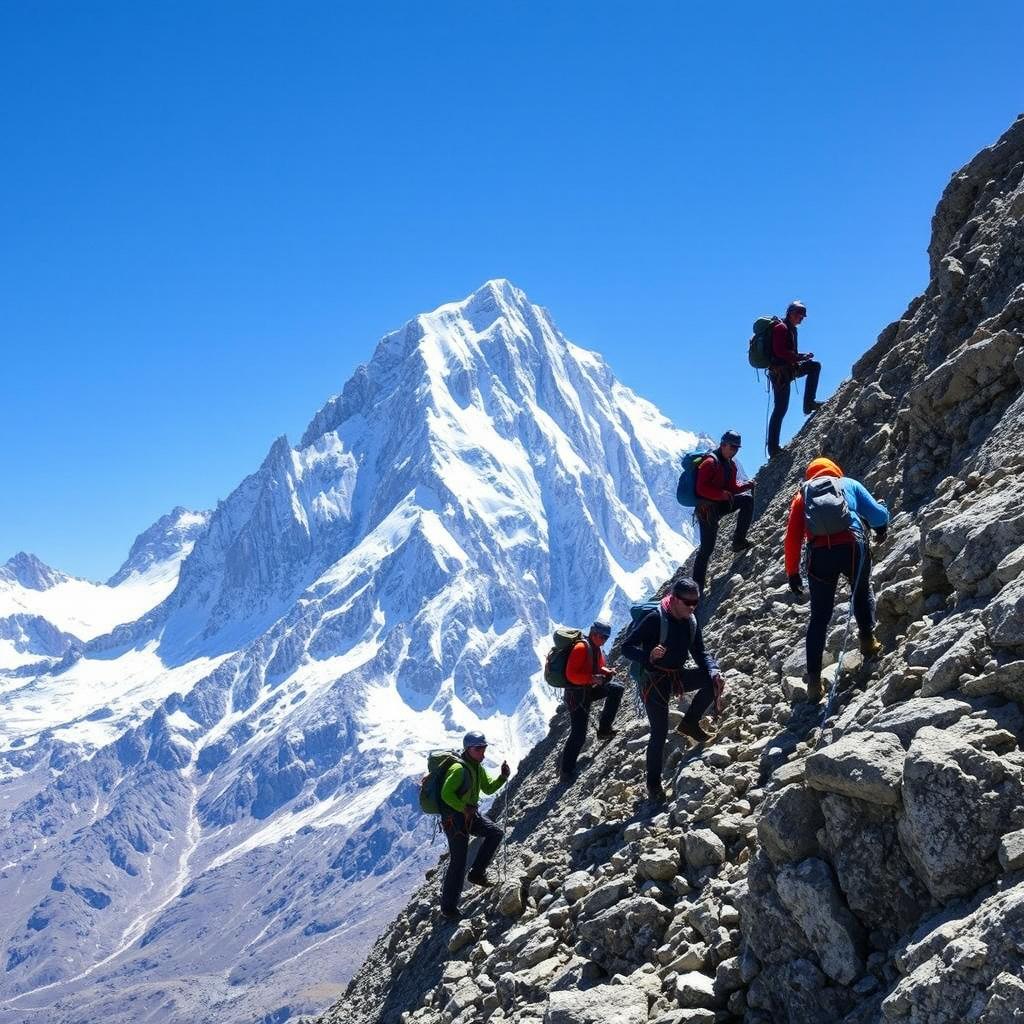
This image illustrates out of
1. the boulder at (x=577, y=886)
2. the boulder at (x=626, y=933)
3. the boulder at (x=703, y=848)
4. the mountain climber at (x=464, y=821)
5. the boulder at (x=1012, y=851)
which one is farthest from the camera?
the mountain climber at (x=464, y=821)

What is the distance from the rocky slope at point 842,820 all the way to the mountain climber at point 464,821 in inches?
20.2

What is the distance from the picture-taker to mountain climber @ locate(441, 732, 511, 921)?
16984mm

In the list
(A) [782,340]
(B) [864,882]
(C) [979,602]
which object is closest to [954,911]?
(B) [864,882]

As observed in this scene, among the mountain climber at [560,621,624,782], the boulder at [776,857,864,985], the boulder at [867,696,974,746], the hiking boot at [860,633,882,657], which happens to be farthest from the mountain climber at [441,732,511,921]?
the boulder at [867,696,974,746]

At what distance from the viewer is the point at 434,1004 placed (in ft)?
50.1

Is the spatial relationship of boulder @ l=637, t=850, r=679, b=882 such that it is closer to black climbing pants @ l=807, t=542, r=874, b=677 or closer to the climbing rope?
black climbing pants @ l=807, t=542, r=874, b=677

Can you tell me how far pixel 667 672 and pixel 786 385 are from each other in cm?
1211

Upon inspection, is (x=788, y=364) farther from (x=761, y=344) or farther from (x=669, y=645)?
(x=669, y=645)

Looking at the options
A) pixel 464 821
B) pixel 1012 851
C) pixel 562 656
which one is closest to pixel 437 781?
pixel 464 821

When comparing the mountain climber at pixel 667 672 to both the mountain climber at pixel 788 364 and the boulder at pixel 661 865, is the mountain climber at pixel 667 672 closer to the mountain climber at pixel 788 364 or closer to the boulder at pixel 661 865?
the boulder at pixel 661 865

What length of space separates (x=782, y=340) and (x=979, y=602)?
1445cm

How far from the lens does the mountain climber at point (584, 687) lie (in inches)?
769

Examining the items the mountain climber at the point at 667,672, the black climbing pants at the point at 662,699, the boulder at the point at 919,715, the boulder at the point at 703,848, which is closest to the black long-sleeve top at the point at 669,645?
the mountain climber at the point at 667,672

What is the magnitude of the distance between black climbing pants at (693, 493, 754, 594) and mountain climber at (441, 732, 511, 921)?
20.5ft
